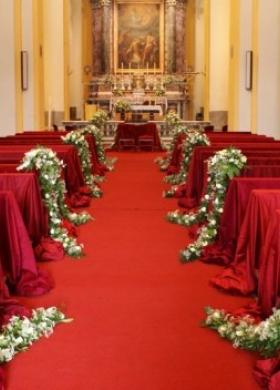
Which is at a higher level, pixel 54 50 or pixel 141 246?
pixel 54 50

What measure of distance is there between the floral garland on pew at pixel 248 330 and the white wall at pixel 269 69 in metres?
10.1

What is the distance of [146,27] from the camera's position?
77.7 ft

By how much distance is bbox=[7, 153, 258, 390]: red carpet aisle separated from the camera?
143 inches

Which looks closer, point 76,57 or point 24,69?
point 24,69

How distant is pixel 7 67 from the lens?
14.3 metres

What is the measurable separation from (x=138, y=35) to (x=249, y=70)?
10107mm

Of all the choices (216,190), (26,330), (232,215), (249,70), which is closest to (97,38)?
(249,70)

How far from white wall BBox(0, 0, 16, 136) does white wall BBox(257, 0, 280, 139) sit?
5.16 m

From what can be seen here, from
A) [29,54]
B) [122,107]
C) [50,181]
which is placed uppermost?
[29,54]

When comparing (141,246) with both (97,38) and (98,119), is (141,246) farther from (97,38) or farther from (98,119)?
(97,38)

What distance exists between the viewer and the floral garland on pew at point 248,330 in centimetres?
374

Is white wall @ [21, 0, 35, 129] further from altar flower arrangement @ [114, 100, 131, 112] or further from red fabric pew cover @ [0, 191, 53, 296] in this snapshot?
red fabric pew cover @ [0, 191, 53, 296]

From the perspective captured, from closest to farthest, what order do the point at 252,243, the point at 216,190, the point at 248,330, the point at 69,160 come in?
the point at 248,330, the point at 252,243, the point at 216,190, the point at 69,160

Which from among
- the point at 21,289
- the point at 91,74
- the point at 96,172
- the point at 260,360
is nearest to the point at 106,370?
the point at 260,360
